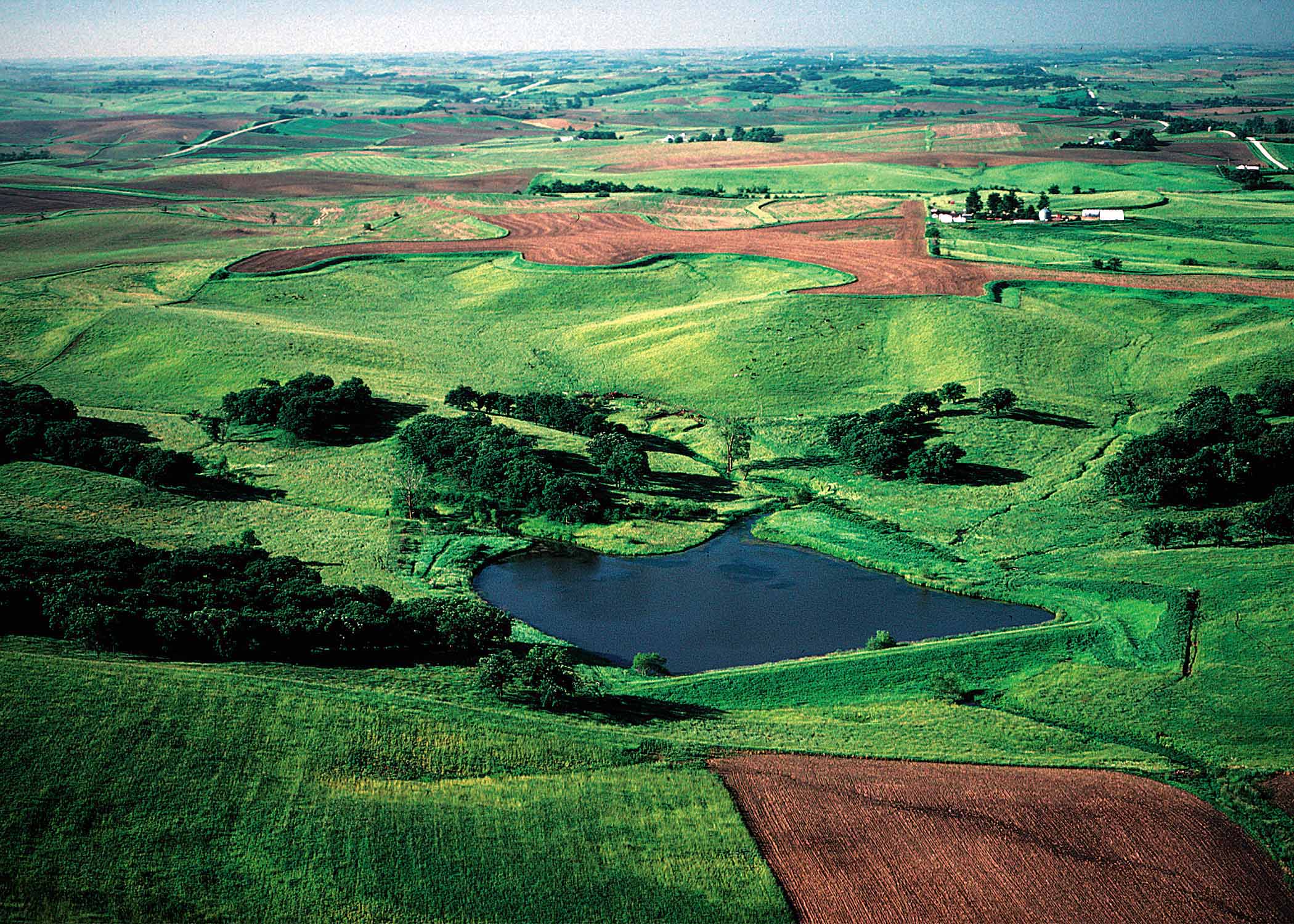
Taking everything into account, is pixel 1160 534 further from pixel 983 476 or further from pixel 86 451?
pixel 86 451

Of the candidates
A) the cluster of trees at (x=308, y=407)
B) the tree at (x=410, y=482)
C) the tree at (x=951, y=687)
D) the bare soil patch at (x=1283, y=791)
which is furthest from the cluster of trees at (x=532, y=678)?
the cluster of trees at (x=308, y=407)

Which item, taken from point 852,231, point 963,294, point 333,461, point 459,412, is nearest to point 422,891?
point 333,461

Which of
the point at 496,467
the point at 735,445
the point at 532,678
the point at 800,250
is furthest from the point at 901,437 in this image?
the point at 800,250

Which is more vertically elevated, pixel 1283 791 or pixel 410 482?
pixel 410 482

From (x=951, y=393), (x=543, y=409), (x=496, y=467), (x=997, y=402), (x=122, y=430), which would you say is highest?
(x=951, y=393)

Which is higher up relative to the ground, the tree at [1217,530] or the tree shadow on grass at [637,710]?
the tree at [1217,530]

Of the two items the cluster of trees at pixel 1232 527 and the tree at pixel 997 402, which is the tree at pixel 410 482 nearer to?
the tree at pixel 997 402

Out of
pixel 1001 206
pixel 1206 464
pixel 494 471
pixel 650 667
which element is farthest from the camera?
pixel 1001 206

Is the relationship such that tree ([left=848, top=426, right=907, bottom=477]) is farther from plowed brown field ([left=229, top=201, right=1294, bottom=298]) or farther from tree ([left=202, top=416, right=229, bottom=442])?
tree ([left=202, top=416, right=229, bottom=442])
